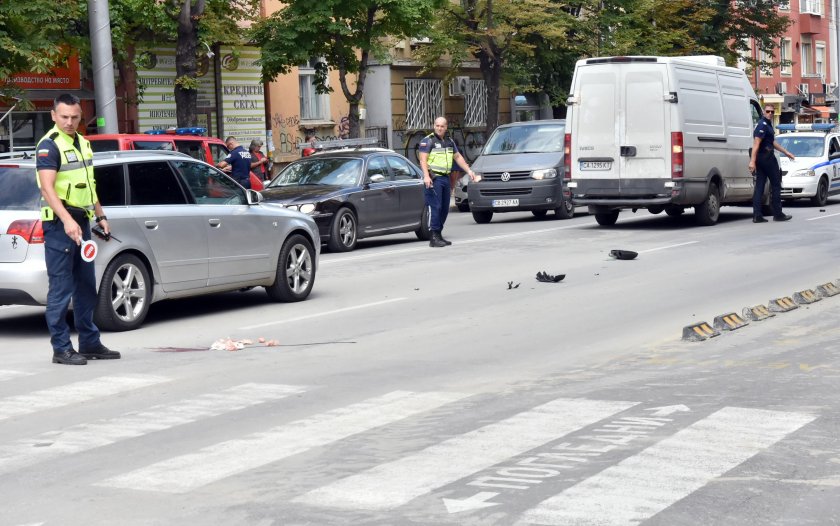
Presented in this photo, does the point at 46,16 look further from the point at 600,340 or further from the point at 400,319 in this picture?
the point at 600,340

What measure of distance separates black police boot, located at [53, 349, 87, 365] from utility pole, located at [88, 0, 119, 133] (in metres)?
13.2

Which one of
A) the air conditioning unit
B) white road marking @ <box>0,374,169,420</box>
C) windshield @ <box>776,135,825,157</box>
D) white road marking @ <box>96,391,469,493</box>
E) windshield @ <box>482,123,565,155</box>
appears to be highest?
the air conditioning unit

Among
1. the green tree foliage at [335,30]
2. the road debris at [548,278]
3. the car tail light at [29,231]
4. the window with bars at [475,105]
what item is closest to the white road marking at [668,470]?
the car tail light at [29,231]

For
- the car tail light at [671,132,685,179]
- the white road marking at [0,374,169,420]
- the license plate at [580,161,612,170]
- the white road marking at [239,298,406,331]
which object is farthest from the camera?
the license plate at [580,161,612,170]

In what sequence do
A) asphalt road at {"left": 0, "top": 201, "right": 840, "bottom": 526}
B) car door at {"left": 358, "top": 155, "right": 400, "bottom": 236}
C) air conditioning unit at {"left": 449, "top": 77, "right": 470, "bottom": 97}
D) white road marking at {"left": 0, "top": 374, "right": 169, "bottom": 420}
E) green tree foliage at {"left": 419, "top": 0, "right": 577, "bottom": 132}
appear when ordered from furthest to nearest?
air conditioning unit at {"left": 449, "top": 77, "right": 470, "bottom": 97} < green tree foliage at {"left": 419, "top": 0, "right": 577, "bottom": 132} < car door at {"left": 358, "top": 155, "right": 400, "bottom": 236} < white road marking at {"left": 0, "top": 374, "right": 169, "bottom": 420} < asphalt road at {"left": 0, "top": 201, "right": 840, "bottom": 526}

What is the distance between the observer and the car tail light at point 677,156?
22219 mm

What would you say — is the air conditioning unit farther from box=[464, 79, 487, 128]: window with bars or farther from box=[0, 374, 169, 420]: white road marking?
box=[0, 374, 169, 420]: white road marking

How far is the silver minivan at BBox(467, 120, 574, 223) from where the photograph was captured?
25562 mm

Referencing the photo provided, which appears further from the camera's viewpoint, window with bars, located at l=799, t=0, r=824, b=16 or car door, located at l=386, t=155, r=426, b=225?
window with bars, located at l=799, t=0, r=824, b=16

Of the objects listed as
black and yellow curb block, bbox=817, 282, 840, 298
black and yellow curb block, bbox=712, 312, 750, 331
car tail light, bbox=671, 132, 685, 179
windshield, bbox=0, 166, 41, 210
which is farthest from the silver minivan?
windshield, bbox=0, 166, 41, 210

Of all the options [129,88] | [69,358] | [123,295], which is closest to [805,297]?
[123,295]

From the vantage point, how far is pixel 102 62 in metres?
22.4

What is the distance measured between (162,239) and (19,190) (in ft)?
4.18

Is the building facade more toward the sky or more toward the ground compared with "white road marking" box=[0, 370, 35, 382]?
more toward the sky
